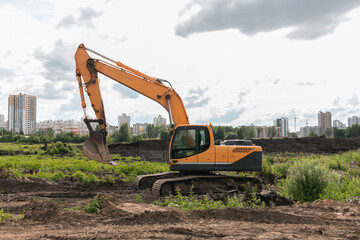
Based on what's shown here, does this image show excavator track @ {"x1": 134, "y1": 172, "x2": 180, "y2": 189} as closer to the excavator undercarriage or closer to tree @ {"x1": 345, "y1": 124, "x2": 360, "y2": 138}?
the excavator undercarriage

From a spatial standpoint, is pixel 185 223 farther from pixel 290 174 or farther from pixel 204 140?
pixel 290 174

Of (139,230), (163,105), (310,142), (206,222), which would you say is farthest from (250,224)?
(310,142)

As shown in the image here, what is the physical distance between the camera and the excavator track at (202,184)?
11.2 meters

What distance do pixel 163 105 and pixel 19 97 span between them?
150 metres

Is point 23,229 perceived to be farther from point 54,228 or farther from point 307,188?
point 307,188

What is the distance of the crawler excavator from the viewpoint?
11414 millimetres

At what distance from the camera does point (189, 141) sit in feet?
37.6

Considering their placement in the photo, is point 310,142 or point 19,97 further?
point 19,97

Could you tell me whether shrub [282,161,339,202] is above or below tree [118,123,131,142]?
below

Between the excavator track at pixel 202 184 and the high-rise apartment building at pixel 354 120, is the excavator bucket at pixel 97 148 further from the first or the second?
the high-rise apartment building at pixel 354 120

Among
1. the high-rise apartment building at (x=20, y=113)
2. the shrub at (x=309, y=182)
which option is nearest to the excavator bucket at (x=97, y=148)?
the shrub at (x=309, y=182)

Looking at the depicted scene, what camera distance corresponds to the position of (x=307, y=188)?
10.3 meters

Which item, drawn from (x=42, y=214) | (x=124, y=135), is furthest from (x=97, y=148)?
(x=124, y=135)

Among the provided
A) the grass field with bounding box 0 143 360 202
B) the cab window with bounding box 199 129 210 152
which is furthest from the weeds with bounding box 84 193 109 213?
the grass field with bounding box 0 143 360 202
